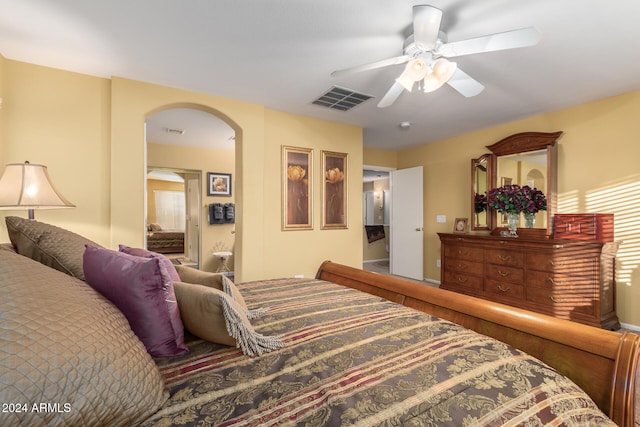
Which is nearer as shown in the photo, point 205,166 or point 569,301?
point 569,301

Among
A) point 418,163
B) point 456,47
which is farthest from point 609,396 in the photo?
point 418,163

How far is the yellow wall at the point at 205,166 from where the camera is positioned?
17.7 feet

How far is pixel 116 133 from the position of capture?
2.78 m

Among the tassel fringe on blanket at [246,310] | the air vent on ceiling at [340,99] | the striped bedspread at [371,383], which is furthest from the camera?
the air vent on ceiling at [340,99]

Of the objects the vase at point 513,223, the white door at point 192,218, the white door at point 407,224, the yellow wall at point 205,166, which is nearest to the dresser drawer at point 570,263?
the vase at point 513,223

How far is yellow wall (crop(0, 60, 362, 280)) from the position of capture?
2.54 meters

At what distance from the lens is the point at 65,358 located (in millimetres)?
567

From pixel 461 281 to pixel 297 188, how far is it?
2.60 meters

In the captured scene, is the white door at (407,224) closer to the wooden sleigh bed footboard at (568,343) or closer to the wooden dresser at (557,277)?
the wooden dresser at (557,277)

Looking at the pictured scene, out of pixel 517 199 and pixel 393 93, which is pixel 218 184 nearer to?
pixel 393 93

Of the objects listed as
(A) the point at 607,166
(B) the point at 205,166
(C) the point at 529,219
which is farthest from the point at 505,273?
(B) the point at 205,166

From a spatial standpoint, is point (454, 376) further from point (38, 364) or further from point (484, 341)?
point (38, 364)

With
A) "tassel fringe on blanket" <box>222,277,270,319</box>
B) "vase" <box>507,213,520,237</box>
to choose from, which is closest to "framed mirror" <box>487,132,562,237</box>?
"vase" <box>507,213,520,237</box>

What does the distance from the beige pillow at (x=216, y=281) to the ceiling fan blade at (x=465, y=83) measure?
211 cm
